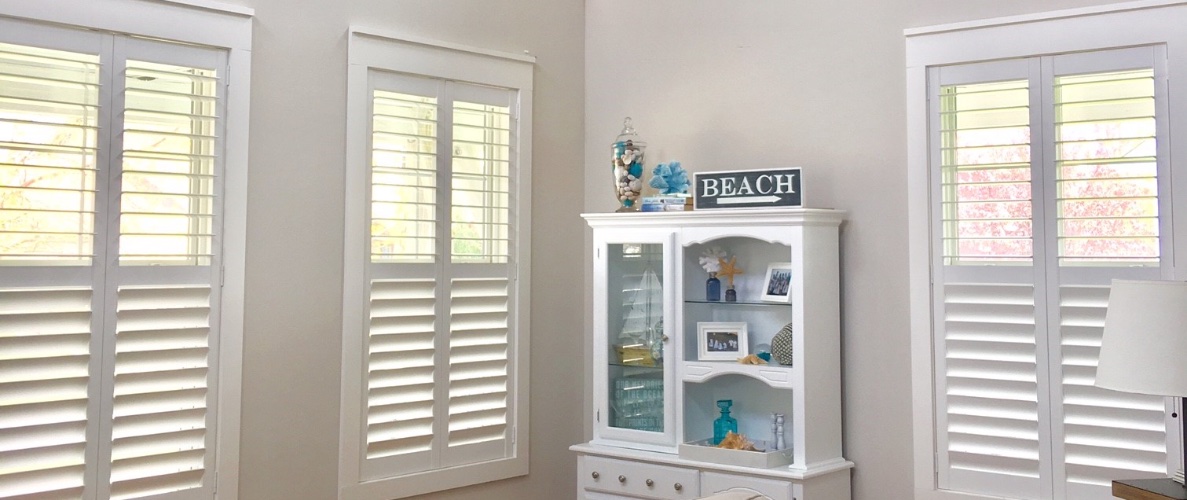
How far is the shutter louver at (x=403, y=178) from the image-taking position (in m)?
3.53

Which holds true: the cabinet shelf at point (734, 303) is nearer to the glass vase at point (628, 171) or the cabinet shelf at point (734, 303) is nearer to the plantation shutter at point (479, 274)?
the glass vase at point (628, 171)

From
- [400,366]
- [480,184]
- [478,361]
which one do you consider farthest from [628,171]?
[400,366]

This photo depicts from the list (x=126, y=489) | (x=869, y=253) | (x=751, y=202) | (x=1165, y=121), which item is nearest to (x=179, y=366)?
(x=126, y=489)

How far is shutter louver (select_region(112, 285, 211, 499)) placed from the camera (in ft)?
9.59

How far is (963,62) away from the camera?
10.8ft

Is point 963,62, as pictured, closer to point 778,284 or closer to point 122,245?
point 778,284

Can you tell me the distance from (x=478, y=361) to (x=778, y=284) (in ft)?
4.02

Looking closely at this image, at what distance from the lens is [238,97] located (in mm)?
3166

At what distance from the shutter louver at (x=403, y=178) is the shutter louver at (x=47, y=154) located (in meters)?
0.96

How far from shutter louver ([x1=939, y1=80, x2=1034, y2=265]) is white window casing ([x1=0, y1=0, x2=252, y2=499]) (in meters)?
2.42

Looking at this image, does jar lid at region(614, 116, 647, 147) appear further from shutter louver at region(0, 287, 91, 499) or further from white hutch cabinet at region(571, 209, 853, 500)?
shutter louver at region(0, 287, 91, 499)

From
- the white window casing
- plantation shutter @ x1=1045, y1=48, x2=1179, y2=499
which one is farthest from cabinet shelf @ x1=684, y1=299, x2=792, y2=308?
the white window casing

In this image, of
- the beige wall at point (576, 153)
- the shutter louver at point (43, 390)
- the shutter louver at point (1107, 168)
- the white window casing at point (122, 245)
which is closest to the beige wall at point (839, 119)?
the beige wall at point (576, 153)

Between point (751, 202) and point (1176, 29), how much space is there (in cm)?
142
